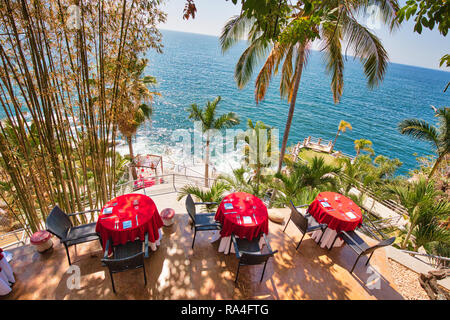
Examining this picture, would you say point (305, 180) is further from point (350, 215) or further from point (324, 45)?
point (324, 45)

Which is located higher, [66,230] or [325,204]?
[325,204]

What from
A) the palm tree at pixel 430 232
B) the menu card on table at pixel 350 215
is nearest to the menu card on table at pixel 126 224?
the menu card on table at pixel 350 215

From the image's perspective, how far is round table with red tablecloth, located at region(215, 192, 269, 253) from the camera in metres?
3.98

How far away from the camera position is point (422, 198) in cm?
577

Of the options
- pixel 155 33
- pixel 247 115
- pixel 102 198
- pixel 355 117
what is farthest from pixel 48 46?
pixel 355 117

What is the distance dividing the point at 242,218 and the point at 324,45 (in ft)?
19.4

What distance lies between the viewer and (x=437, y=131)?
33.0 feet

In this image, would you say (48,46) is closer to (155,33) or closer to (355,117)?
(155,33)

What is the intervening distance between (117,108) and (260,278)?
4.53 meters

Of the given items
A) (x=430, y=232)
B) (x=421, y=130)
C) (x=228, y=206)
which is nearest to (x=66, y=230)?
(x=228, y=206)

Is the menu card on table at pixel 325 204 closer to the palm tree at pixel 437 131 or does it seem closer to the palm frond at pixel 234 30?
the palm frond at pixel 234 30
